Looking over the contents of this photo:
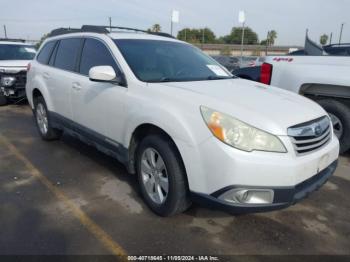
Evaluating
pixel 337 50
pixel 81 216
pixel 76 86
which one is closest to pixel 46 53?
pixel 76 86

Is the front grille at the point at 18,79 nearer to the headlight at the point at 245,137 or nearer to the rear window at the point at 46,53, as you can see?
the rear window at the point at 46,53

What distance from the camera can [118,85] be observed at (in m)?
3.44

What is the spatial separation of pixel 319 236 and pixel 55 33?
4.90 m

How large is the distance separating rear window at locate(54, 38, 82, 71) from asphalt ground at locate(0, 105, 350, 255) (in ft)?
4.84

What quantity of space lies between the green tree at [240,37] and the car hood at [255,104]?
99.5 meters

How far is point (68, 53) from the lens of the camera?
4.61 metres

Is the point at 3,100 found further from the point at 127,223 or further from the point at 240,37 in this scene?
the point at 240,37

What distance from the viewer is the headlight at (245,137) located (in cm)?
245

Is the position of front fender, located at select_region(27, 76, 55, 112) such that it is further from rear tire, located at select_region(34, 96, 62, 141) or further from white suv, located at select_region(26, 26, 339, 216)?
white suv, located at select_region(26, 26, 339, 216)

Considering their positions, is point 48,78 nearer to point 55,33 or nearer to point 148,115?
point 55,33

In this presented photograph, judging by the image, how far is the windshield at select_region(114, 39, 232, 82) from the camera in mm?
3445

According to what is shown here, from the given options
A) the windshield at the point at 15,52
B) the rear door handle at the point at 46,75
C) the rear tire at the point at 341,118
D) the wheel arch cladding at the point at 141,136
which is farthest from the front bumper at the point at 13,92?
the rear tire at the point at 341,118


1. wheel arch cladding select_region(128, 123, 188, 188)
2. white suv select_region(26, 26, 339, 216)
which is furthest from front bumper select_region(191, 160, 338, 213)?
wheel arch cladding select_region(128, 123, 188, 188)

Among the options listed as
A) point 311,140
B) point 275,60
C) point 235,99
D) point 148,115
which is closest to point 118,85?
point 148,115
